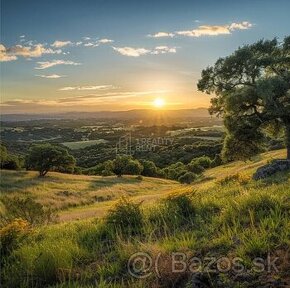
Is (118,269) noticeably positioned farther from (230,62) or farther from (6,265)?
(230,62)

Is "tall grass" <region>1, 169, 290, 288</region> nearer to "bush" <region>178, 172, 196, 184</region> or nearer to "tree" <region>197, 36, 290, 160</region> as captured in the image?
"tree" <region>197, 36, 290, 160</region>

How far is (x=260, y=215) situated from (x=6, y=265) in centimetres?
554

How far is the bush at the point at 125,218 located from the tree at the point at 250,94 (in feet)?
92.2

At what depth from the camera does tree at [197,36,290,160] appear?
1439 inches

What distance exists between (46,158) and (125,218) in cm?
8104

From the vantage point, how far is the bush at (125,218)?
31.4 ft

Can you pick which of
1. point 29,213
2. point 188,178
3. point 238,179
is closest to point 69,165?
point 188,178

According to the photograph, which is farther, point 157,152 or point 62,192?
point 157,152

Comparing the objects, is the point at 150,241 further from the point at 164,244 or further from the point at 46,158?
the point at 46,158

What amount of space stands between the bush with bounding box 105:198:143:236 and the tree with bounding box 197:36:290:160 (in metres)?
28.1

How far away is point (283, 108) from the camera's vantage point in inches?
1422

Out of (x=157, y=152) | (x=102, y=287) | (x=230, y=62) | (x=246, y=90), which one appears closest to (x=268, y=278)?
(x=102, y=287)

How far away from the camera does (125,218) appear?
10.1 meters

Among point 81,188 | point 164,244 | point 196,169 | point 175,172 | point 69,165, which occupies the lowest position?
point 175,172
